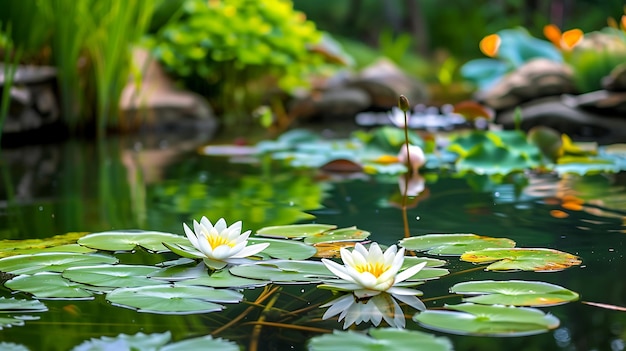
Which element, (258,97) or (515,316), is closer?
(515,316)

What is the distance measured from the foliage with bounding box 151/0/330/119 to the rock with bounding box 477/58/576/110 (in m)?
1.21

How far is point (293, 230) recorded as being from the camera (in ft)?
4.42

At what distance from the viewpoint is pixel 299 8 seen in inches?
438

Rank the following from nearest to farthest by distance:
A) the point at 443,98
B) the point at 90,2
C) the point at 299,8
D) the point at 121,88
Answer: the point at 90,2
the point at 121,88
the point at 443,98
the point at 299,8

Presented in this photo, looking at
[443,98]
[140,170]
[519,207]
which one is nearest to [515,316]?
[519,207]

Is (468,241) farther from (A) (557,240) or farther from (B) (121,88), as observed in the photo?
(B) (121,88)

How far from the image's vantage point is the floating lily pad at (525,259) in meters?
1.08

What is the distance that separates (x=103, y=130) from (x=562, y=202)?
251cm

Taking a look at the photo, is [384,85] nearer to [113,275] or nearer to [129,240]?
[129,240]

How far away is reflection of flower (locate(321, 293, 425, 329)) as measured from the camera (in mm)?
851

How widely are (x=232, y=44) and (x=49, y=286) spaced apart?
3303mm

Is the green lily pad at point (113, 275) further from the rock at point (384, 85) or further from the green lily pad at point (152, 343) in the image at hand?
the rock at point (384, 85)

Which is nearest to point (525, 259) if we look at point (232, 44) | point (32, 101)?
point (32, 101)

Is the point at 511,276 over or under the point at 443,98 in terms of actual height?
under
